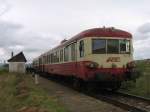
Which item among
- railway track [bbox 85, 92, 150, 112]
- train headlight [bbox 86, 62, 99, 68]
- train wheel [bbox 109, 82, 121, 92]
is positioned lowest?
railway track [bbox 85, 92, 150, 112]

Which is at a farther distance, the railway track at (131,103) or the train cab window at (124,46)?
the train cab window at (124,46)

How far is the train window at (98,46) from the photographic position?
1822 cm

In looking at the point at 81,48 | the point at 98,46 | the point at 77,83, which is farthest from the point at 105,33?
the point at 77,83

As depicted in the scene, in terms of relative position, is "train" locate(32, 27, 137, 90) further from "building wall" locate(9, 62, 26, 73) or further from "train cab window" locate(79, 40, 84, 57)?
"building wall" locate(9, 62, 26, 73)

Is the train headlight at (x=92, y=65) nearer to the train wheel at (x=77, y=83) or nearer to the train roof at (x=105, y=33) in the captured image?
the train roof at (x=105, y=33)

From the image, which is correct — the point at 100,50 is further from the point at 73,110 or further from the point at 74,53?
the point at 73,110

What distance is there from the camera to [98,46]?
18.3 m

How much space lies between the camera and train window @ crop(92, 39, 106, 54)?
1822 cm

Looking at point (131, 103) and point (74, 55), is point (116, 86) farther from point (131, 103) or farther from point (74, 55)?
point (131, 103)

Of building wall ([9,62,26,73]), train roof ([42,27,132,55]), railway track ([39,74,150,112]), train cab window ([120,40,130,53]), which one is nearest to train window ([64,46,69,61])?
train roof ([42,27,132,55])

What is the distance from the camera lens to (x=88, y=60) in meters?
18.0

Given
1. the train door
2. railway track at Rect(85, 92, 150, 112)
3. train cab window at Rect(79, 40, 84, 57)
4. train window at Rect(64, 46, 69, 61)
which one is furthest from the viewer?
train window at Rect(64, 46, 69, 61)

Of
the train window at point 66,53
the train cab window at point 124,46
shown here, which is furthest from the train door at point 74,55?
the train cab window at point 124,46

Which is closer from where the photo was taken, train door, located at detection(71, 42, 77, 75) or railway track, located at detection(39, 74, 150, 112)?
railway track, located at detection(39, 74, 150, 112)
